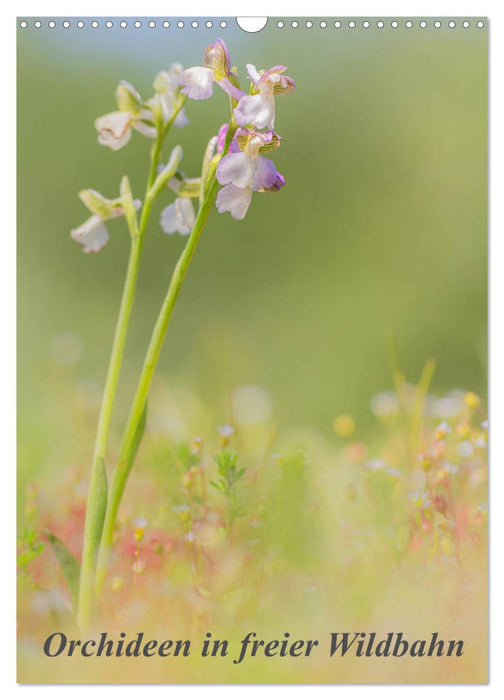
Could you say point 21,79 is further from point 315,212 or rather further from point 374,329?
point 374,329

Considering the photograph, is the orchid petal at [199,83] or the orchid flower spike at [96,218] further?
the orchid flower spike at [96,218]

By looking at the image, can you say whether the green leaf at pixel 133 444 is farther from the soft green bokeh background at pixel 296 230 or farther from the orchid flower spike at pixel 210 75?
the orchid flower spike at pixel 210 75

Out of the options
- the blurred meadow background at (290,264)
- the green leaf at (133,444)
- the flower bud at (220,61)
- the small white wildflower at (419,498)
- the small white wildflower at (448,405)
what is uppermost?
the flower bud at (220,61)

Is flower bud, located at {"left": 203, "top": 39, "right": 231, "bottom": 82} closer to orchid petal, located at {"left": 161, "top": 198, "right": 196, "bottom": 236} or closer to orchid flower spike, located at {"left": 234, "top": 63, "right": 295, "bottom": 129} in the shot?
orchid flower spike, located at {"left": 234, "top": 63, "right": 295, "bottom": 129}

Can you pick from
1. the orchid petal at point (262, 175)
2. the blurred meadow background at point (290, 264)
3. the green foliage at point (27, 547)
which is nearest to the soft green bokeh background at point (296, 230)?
the blurred meadow background at point (290, 264)

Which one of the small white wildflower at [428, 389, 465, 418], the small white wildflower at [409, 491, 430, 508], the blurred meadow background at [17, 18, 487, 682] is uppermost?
the blurred meadow background at [17, 18, 487, 682]

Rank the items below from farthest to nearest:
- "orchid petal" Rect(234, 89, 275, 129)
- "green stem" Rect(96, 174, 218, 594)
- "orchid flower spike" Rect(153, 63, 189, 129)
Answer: "orchid flower spike" Rect(153, 63, 189, 129), "green stem" Rect(96, 174, 218, 594), "orchid petal" Rect(234, 89, 275, 129)

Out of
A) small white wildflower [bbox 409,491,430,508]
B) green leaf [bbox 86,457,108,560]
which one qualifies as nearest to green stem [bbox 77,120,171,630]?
green leaf [bbox 86,457,108,560]

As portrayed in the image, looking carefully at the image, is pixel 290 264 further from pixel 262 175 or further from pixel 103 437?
pixel 103 437
